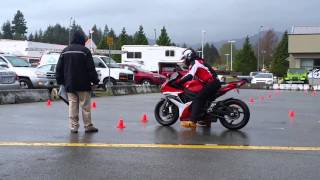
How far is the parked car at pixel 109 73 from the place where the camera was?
2725cm

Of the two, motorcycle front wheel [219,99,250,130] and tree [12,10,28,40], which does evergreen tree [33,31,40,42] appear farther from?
motorcycle front wheel [219,99,250,130]

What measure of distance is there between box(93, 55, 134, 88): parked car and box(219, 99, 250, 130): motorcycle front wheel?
15669 millimetres

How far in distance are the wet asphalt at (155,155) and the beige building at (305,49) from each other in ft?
187

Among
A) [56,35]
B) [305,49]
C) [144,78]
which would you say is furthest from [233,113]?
[56,35]

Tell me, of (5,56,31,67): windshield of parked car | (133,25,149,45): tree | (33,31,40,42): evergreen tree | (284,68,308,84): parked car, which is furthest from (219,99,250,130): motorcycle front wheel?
(33,31,40,42): evergreen tree

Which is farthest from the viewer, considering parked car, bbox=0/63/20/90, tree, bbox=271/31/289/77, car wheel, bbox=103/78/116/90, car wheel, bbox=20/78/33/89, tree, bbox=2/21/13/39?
tree, bbox=2/21/13/39

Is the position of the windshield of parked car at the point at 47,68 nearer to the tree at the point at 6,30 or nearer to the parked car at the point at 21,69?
the parked car at the point at 21,69

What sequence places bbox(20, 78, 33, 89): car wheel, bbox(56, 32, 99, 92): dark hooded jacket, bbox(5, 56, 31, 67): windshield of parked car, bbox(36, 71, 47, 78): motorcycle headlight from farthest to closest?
bbox(5, 56, 31, 67): windshield of parked car → bbox(20, 78, 33, 89): car wheel → bbox(36, 71, 47, 78): motorcycle headlight → bbox(56, 32, 99, 92): dark hooded jacket

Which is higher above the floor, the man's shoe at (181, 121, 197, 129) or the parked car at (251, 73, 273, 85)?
the parked car at (251, 73, 273, 85)

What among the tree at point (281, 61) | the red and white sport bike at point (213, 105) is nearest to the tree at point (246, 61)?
the tree at point (281, 61)

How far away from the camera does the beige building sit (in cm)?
6669

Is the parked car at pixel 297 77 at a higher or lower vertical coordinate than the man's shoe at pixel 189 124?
higher

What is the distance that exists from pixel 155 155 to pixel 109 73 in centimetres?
1856

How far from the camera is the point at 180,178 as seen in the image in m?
6.29
